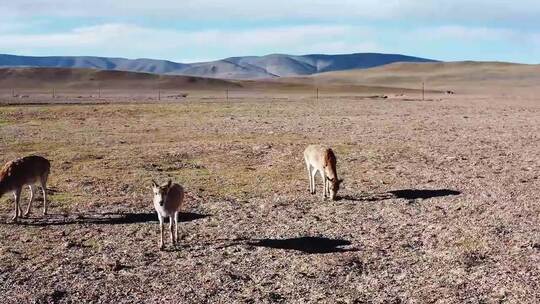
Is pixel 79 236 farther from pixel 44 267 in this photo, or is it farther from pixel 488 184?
pixel 488 184

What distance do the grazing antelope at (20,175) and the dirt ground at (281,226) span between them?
567 mm

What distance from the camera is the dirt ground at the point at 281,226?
11.0m

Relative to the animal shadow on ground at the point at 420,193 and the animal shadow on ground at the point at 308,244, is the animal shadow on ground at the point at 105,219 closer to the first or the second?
the animal shadow on ground at the point at 308,244

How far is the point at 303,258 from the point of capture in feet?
41.1

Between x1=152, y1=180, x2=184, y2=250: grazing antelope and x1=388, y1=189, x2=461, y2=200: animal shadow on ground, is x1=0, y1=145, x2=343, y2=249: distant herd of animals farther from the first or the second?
x1=388, y1=189, x2=461, y2=200: animal shadow on ground

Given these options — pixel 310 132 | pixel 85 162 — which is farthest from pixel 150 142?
pixel 310 132

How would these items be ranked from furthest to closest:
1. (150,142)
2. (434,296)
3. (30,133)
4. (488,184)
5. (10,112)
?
(10,112), (30,133), (150,142), (488,184), (434,296)

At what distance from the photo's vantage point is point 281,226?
15.0 metres

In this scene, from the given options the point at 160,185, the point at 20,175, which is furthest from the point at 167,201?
the point at 20,175

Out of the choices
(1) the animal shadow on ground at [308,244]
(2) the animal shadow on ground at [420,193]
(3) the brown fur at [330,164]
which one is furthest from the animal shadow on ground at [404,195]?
(1) the animal shadow on ground at [308,244]

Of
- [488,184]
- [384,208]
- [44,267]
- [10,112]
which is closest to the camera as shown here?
[44,267]

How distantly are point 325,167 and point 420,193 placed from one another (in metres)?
2.73

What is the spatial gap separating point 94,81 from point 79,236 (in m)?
143

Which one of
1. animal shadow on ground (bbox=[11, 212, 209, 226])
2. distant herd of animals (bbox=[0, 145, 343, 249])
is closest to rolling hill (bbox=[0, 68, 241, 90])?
distant herd of animals (bbox=[0, 145, 343, 249])
